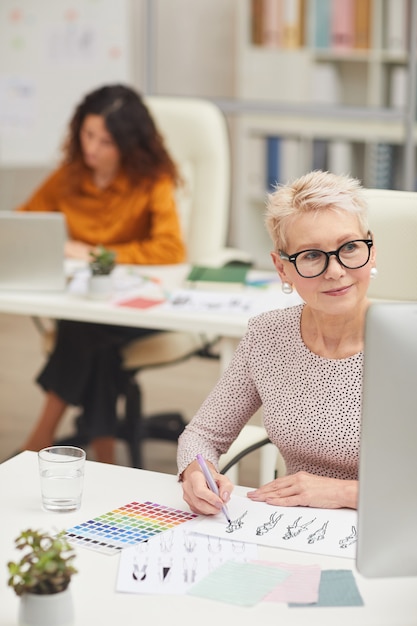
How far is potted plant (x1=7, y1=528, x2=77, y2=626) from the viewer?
1.23m

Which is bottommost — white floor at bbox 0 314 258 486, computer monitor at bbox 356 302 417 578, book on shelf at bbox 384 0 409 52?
white floor at bbox 0 314 258 486

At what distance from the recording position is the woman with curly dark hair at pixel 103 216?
3287mm

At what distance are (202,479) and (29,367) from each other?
3359 millimetres

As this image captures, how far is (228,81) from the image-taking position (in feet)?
20.6

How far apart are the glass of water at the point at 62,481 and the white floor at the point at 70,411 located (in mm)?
1924

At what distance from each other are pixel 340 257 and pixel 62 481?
0.57 m

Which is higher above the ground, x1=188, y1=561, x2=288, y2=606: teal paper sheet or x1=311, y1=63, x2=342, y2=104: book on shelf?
x1=311, y1=63, x2=342, y2=104: book on shelf

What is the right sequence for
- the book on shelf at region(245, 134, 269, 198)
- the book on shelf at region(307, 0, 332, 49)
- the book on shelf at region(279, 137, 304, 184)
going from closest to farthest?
the book on shelf at region(307, 0, 332, 49)
the book on shelf at region(279, 137, 304, 184)
the book on shelf at region(245, 134, 269, 198)

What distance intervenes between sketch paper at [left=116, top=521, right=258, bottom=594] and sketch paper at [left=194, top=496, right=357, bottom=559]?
28mm

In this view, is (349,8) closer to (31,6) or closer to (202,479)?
(31,6)

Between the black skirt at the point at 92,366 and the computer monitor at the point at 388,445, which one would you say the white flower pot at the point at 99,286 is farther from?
the computer monitor at the point at 388,445

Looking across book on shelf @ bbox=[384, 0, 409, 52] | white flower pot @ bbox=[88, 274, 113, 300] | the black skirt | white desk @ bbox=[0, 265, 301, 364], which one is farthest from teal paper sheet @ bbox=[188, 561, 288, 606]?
book on shelf @ bbox=[384, 0, 409, 52]

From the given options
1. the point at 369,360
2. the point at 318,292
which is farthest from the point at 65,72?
the point at 369,360

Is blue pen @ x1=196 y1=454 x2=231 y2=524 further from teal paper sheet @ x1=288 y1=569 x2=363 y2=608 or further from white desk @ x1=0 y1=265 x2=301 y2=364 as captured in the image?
white desk @ x1=0 y1=265 x2=301 y2=364
